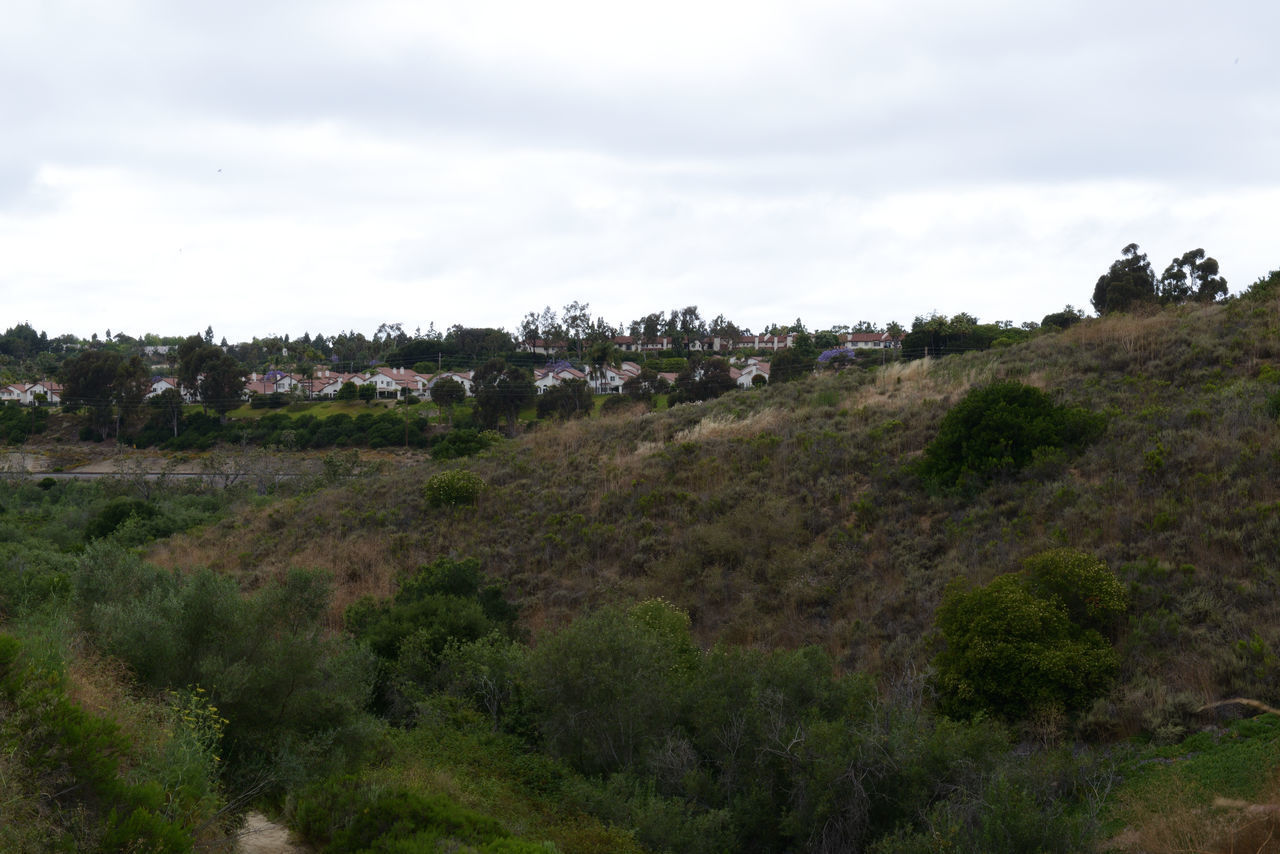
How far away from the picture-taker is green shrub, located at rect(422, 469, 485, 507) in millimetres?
19656

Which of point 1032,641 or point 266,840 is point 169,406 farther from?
point 1032,641

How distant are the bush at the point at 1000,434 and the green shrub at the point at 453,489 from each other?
1006 centimetres

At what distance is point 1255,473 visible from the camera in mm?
11438

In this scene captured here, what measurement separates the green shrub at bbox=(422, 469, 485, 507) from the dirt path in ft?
41.7

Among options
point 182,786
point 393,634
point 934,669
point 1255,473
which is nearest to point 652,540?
point 393,634

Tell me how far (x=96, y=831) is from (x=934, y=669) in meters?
8.20

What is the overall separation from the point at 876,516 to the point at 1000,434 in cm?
246

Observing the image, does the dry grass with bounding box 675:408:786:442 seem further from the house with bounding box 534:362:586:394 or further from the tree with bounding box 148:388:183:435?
the tree with bounding box 148:388:183:435

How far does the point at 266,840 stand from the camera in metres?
6.75

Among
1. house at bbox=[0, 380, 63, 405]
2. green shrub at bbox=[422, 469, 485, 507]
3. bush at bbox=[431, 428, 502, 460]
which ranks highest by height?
house at bbox=[0, 380, 63, 405]

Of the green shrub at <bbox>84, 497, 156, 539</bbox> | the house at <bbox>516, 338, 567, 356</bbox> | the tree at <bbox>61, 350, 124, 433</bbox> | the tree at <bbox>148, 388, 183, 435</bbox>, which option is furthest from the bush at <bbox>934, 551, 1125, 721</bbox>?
the house at <bbox>516, 338, 567, 356</bbox>

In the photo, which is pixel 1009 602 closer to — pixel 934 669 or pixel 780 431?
pixel 934 669

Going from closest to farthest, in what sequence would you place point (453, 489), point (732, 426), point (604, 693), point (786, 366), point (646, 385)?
point (604, 693) < point (453, 489) < point (732, 426) < point (786, 366) < point (646, 385)

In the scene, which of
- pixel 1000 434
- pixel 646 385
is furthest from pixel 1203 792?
pixel 646 385
